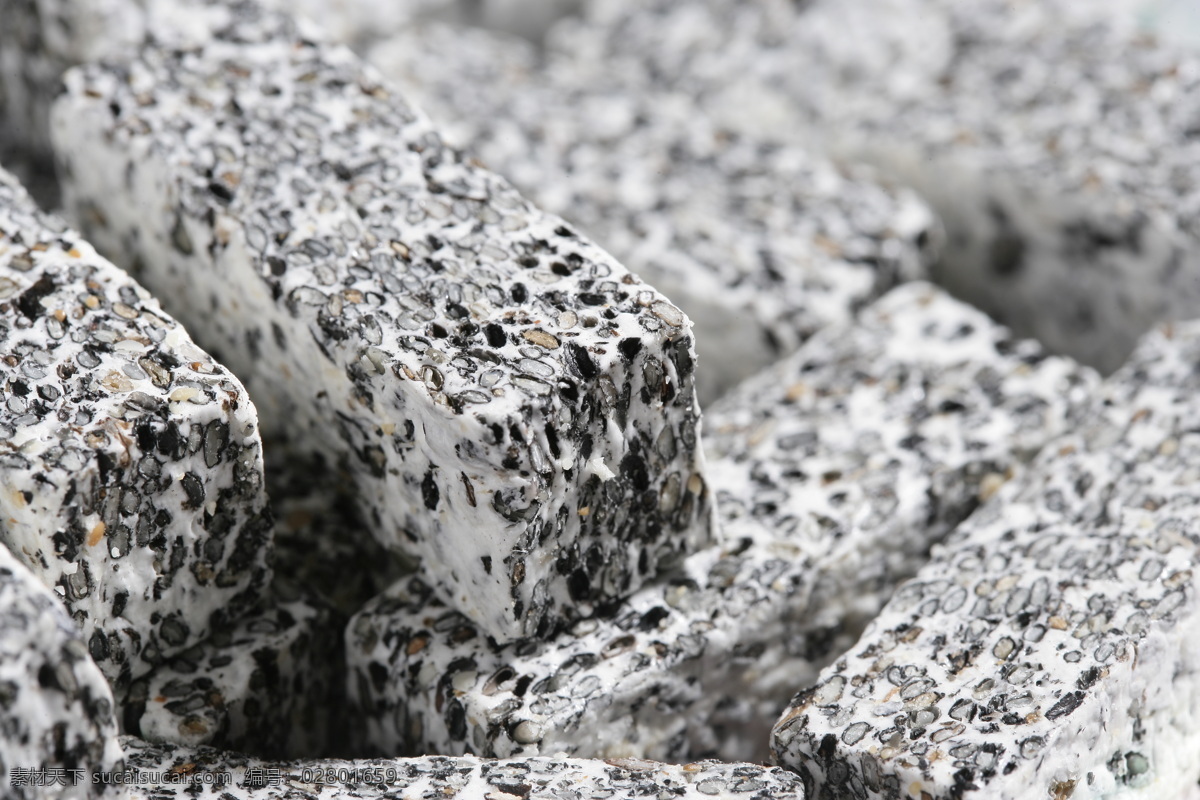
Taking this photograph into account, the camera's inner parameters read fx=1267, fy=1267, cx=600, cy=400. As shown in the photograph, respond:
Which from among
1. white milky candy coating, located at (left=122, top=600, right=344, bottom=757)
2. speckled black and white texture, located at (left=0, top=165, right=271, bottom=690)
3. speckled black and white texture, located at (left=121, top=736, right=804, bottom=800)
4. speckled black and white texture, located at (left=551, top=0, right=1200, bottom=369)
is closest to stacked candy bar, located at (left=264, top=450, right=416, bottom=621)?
white milky candy coating, located at (left=122, top=600, right=344, bottom=757)

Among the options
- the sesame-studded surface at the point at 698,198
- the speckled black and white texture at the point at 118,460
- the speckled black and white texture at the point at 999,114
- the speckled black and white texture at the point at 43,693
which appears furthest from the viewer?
the speckled black and white texture at the point at 999,114

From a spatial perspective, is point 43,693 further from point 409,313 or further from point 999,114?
point 999,114

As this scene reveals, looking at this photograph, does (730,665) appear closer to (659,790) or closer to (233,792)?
(659,790)

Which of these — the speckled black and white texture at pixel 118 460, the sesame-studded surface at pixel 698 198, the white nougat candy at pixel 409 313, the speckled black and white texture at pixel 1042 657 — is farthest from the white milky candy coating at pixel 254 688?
the sesame-studded surface at pixel 698 198

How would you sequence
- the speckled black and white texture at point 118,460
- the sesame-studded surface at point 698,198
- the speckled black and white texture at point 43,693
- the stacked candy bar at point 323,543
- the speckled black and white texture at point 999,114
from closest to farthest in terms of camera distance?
the speckled black and white texture at point 43,693 → the speckled black and white texture at point 118,460 → the stacked candy bar at point 323,543 → the sesame-studded surface at point 698,198 → the speckled black and white texture at point 999,114

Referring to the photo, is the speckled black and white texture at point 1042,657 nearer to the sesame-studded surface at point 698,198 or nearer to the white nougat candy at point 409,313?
the white nougat candy at point 409,313

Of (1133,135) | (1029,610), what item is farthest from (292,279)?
(1133,135)
